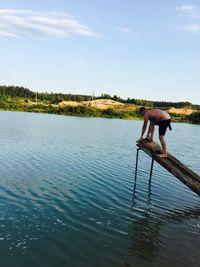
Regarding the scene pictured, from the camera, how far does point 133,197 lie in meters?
19.8

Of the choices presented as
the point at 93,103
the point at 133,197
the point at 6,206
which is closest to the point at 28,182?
the point at 6,206

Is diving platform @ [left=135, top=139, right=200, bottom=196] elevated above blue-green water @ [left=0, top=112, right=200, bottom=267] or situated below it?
above

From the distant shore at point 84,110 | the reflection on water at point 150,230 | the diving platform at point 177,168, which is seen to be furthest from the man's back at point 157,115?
the distant shore at point 84,110

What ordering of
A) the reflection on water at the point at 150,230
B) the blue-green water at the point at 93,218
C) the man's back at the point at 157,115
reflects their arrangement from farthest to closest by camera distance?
the man's back at the point at 157,115
the reflection on water at the point at 150,230
the blue-green water at the point at 93,218

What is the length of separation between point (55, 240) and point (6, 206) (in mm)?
4254

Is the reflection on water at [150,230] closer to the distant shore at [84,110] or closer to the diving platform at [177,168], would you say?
the diving platform at [177,168]

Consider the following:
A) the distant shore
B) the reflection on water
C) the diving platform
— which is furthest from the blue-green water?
the distant shore

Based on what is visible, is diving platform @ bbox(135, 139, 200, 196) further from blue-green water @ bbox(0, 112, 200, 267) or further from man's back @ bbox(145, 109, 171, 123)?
blue-green water @ bbox(0, 112, 200, 267)

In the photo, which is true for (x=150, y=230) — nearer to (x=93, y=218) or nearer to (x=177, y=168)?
(x=93, y=218)

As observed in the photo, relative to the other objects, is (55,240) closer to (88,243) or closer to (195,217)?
(88,243)

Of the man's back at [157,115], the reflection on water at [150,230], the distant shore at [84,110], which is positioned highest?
the man's back at [157,115]

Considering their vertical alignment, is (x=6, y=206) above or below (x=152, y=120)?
below

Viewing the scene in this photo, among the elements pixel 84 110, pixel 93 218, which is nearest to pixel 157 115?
pixel 93 218

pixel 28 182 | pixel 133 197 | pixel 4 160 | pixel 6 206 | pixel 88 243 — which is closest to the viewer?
pixel 88 243
